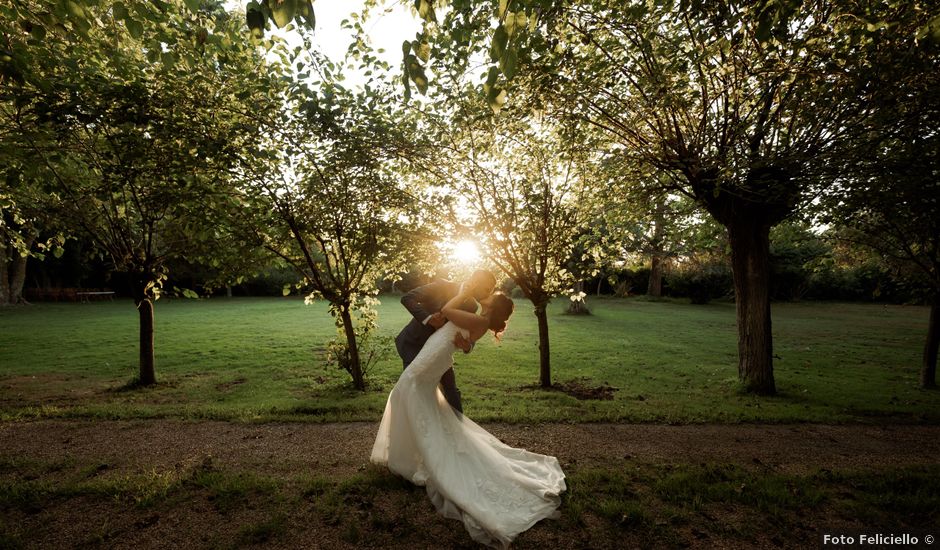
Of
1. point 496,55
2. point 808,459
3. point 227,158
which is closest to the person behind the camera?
point 496,55

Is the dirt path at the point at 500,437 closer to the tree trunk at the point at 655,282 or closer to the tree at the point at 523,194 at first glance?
the tree at the point at 523,194

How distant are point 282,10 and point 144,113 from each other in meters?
5.62

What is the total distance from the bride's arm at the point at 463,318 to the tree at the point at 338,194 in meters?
3.59

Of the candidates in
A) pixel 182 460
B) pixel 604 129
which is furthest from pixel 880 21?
pixel 182 460

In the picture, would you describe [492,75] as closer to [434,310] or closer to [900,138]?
[434,310]

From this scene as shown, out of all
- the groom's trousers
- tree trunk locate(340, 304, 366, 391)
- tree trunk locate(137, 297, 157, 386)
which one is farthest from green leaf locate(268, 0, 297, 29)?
tree trunk locate(137, 297, 157, 386)

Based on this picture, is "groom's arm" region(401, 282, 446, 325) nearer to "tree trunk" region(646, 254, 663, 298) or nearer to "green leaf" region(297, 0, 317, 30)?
"green leaf" region(297, 0, 317, 30)

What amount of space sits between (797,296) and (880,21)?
40365 mm

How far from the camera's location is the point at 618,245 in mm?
9898

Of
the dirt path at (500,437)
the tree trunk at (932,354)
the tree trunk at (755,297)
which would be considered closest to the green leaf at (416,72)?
the dirt path at (500,437)

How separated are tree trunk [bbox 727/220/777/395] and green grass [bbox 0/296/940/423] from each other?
58 centimetres

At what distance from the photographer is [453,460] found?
4.52m

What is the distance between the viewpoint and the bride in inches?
161

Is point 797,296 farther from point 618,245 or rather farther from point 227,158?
point 227,158
